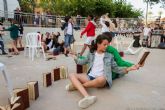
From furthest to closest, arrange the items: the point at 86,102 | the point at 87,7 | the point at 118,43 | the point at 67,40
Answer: the point at 87,7, the point at 118,43, the point at 67,40, the point at 86,102

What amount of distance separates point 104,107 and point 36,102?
125cm

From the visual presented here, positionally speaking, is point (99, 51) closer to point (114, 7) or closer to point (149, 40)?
point (149, 40)

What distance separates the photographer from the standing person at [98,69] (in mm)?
5496

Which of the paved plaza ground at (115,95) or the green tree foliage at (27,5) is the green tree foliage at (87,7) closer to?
the green tree foliage at (27,5)

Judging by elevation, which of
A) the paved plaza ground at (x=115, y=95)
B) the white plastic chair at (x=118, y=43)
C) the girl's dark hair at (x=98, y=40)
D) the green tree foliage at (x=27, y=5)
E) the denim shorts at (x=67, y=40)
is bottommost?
the paved plaza ground at (x=115, y=95)

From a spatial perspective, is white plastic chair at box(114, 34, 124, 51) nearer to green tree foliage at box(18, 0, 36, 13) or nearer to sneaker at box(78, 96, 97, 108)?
sneaker at box(78, 96, 97, 108)

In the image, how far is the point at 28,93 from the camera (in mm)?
5207

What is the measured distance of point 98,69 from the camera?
5.72m

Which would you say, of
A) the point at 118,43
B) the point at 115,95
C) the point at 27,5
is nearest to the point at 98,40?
the point at 115,95

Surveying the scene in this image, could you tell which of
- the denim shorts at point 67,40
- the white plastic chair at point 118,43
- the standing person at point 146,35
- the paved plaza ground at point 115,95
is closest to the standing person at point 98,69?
the paved plaza ground at point 115,95

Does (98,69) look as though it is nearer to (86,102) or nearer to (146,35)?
(86,102)

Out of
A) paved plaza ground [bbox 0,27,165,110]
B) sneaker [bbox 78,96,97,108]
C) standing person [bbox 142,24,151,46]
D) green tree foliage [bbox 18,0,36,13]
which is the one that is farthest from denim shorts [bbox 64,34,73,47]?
green tree foliage [bbox 18,0,36,13]

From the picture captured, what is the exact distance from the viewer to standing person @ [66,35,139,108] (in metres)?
5.50

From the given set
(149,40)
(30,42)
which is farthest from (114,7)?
(30,42)
